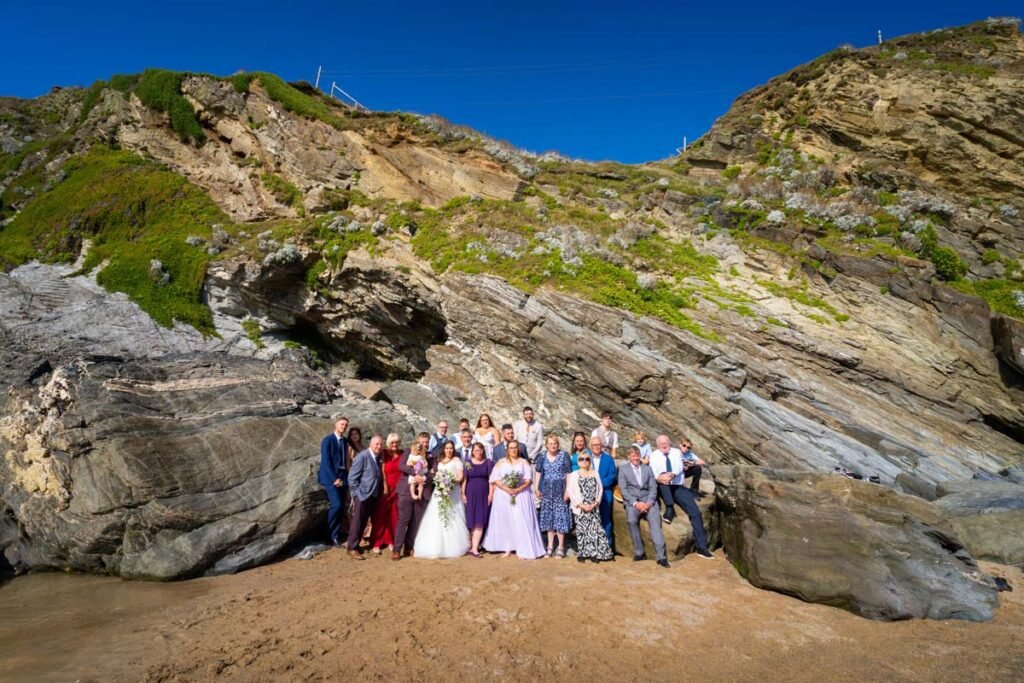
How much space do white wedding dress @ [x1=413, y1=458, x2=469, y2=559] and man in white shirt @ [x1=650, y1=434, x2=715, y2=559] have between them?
3.71 m

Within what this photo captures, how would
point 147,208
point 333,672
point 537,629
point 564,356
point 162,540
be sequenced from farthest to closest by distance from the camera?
point 147,208 < point 564,356 < point 162,540 < point 537,629 < point 333,672

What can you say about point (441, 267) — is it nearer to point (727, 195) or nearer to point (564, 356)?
point (564, 356)

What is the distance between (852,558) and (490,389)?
1027cm

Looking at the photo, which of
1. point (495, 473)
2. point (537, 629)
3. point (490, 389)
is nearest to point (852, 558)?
point (537, 629)

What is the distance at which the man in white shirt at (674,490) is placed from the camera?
915cm

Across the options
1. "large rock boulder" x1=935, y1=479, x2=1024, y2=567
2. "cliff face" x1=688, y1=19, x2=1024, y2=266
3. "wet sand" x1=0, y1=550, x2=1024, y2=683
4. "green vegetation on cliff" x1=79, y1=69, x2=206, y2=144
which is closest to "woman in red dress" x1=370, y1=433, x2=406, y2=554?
"wet sand" x1=0, y1=550, x2=1024, y2=683

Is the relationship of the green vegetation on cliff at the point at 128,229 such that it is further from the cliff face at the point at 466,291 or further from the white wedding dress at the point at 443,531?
the white wedding dress at the point at 443,531

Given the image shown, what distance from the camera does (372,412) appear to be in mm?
13672

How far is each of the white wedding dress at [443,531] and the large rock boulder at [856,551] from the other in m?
4.89

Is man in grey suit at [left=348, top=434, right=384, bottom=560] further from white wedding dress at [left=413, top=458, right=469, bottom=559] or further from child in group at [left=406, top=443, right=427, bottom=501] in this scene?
white wedding dress at [left=413, top=458, right=469, bottom=559]

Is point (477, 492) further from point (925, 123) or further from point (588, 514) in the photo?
point (925, 123)

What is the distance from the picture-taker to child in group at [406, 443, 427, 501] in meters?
9.06

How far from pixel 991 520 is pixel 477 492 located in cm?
934

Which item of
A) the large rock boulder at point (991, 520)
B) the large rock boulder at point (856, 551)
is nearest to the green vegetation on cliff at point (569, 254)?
the large rock boulder at point (991, 520)
